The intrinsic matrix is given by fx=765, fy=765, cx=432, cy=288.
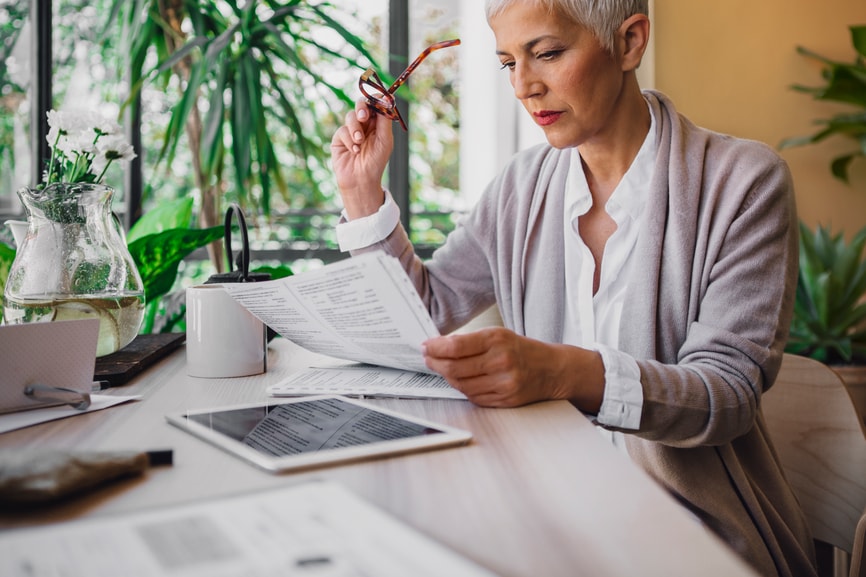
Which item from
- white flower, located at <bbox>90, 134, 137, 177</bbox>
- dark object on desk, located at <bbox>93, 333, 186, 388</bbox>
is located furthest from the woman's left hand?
white flower, located at <bbox>90, 134, 137, 177</bbox>

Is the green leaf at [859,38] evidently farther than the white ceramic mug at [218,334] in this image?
Yes

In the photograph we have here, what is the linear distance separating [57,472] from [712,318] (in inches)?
29.5

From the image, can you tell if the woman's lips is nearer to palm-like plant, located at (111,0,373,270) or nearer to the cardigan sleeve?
the cardigan sleeve

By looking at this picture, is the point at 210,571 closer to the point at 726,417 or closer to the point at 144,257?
the point at 726,417

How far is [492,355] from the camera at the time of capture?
2.30 ft

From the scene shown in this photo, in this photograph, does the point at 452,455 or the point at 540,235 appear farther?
the point at 540,235

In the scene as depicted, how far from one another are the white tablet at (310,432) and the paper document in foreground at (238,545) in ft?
0.40

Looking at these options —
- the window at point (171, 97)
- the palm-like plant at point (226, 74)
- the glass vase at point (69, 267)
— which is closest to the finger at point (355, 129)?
the glass vase at point (69, 267)

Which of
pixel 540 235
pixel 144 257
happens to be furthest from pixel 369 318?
pixel 144 257

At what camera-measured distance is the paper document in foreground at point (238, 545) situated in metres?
0.33

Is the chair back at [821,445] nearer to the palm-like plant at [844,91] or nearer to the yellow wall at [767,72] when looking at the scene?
the yellow wall at [767,72]

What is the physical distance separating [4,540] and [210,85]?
7.66ft

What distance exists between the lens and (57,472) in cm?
45

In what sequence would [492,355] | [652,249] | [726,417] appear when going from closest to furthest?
[492,355]
[726,417]
[652,249]
